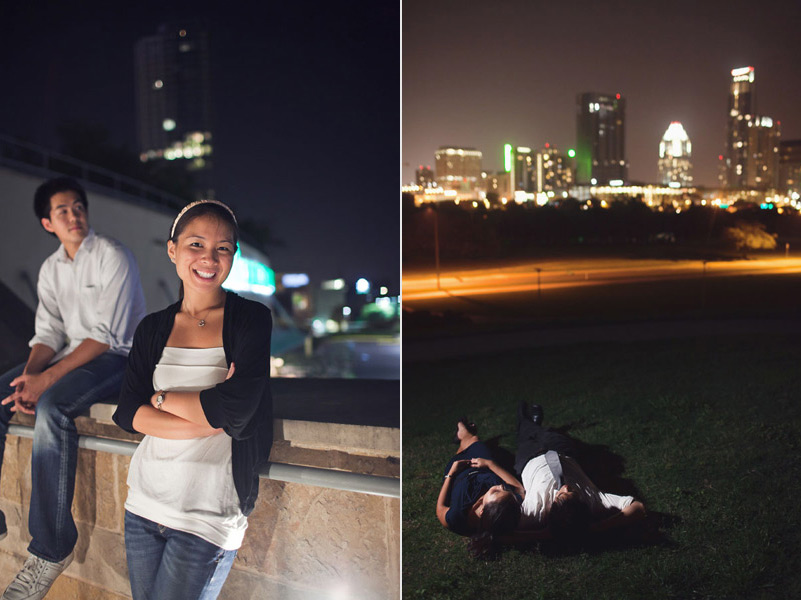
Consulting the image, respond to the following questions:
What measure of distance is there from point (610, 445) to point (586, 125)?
228cm

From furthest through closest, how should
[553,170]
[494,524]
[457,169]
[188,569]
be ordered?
[457,169] → [553,170] → [494,524] → [188,569]

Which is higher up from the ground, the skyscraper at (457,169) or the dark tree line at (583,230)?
the skyscraper at (457,169)

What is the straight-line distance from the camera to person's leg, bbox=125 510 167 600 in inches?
67.1

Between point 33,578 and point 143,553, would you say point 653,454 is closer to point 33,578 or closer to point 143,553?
point 143,553

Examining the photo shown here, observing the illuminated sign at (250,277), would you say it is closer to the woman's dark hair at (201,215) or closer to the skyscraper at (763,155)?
the woman's dark hair at (201,215)

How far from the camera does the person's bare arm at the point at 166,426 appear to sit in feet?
5.68

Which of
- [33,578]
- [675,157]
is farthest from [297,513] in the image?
[675,157]

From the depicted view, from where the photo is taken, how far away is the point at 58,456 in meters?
1.89

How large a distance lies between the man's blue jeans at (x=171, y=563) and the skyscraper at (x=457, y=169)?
3429 mm

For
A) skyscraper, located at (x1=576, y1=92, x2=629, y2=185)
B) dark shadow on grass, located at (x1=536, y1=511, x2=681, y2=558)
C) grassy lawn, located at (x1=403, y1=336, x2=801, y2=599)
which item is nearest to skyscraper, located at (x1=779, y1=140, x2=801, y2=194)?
skyscraper, located at (x1=576, y1=92, x2=629, y2=185)

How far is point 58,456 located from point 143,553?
0.43 meters

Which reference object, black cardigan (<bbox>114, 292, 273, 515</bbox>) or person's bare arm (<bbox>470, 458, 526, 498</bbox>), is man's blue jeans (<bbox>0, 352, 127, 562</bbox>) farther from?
person's bare arm (<bbox>470, 458, 526, 498</bbox>)

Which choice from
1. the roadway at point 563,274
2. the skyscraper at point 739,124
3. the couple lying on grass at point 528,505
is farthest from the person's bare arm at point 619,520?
the roadway at point 563,274

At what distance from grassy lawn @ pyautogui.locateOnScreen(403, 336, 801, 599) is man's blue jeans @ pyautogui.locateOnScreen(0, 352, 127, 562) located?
5.40ft
